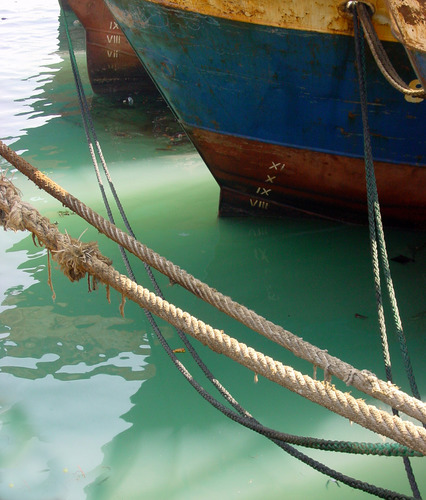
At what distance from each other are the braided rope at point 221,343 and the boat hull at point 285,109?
1.89 meters

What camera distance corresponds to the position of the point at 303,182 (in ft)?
13.3

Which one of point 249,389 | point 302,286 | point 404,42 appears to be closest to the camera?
point 404,42

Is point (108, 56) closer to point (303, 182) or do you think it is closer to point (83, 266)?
point (303, 182)

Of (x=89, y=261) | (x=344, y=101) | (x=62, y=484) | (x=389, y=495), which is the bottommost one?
(x=62, y=484)

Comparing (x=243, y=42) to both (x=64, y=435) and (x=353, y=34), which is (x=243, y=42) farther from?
(x=64, y=435)

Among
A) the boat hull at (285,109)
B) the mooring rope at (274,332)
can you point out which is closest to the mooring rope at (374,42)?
the boat hull at (285,109)

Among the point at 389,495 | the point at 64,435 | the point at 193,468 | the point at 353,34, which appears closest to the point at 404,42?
the point at 353,34

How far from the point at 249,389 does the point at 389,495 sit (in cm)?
118

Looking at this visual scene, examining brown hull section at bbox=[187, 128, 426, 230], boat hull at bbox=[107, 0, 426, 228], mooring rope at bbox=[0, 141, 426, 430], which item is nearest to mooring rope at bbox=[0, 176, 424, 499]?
mooring rope at bbox=[0, 141, 426, 430]

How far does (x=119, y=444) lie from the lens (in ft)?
8.53

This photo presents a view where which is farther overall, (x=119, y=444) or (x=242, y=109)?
(x=242, y=109)

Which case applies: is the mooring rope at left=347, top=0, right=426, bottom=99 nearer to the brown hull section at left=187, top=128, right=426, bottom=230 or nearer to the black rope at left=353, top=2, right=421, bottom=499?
the black rope at left=353, top=2, right=421, bottom=499

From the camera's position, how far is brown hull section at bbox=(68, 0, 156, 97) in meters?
7.21

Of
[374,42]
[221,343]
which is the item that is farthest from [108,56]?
[221,343]
